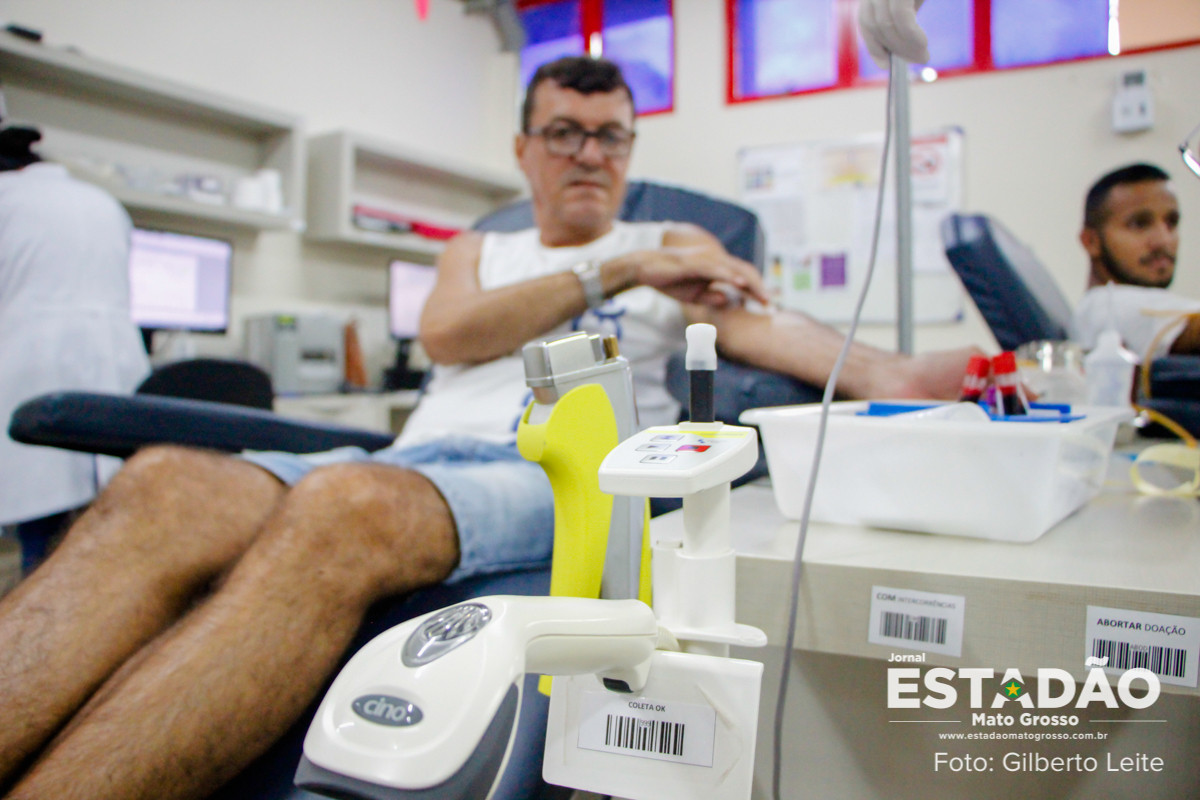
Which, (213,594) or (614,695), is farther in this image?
(213,594)

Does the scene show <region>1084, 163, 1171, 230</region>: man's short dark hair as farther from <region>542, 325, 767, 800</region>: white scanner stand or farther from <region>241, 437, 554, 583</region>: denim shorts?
<region>542, 325, 767, 800</region>: white scanner stand

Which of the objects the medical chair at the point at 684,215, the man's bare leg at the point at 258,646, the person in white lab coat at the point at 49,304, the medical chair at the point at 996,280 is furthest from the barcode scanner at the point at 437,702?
the person in white lab coat at the point at 49,304

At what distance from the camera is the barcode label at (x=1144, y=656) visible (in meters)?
0.38

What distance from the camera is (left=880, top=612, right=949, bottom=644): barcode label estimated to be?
1.38 ft

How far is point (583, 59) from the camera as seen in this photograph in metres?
1.22

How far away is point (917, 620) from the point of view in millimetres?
427

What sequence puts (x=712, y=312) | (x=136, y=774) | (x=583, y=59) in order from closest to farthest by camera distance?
(x=136, y=774), (x=712, y=312), (x=583, y=59)

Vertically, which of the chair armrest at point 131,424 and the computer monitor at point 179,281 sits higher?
the computer monitor at point 179,281

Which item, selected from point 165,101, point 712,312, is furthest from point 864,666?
point 165,101

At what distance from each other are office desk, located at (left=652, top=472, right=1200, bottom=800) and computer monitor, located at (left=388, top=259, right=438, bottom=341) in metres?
2.49

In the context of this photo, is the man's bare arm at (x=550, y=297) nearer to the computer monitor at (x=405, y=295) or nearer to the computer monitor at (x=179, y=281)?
the computer monitor at (x=179, y=281)

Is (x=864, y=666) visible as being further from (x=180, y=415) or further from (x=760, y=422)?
(x=180, y=415)

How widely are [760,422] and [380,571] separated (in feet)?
1.08

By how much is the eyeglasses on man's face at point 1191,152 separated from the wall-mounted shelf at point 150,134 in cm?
230
